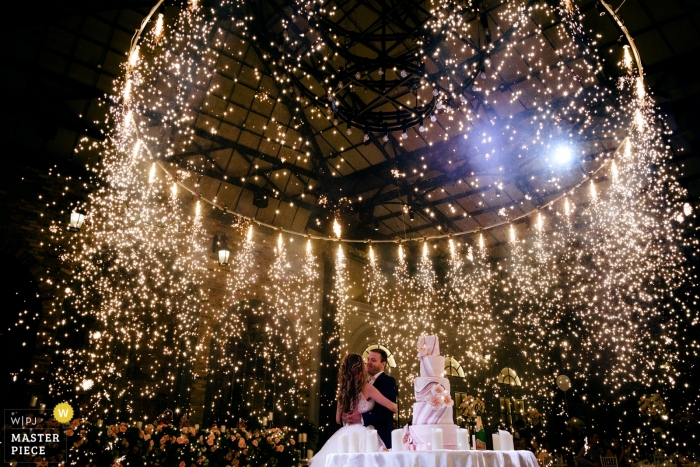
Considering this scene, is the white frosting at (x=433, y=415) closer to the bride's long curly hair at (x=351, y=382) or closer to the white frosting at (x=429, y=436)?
the white frosting at (x=429, y=436)

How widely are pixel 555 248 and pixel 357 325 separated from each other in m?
6.17

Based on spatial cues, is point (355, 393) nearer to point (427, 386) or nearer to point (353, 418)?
point (353, 418)

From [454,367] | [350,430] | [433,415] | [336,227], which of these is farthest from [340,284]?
[433,415]

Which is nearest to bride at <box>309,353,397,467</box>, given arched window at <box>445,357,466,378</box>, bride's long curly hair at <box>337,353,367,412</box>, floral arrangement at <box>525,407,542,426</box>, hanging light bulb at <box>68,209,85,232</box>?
bride's long curly hair at <box>337,353,367,412</box>

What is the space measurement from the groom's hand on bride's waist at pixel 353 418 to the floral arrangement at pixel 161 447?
2.19m

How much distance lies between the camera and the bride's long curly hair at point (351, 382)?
160 inches

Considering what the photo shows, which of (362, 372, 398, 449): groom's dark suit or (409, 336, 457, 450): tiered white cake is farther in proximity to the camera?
(362, 372, 398, 449): groom's dark suit

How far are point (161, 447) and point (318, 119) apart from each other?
7334mm

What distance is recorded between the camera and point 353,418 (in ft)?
13.2

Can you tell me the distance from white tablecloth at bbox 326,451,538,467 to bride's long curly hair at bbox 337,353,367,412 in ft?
3.93

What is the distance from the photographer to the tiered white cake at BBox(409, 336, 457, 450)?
10.8ft

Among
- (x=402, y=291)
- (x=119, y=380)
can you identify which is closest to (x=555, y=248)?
(x=402, y=291)

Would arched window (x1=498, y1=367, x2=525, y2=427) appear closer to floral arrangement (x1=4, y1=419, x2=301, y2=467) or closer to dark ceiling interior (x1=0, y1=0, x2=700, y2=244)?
dark ceiling interior (x1=0, y1=0, x2=700, y2=244)

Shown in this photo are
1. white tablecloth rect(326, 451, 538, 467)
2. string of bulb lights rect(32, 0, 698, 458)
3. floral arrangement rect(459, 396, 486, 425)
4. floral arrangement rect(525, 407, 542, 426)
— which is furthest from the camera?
floral arrangement rect(525, 407, 542, 426)
